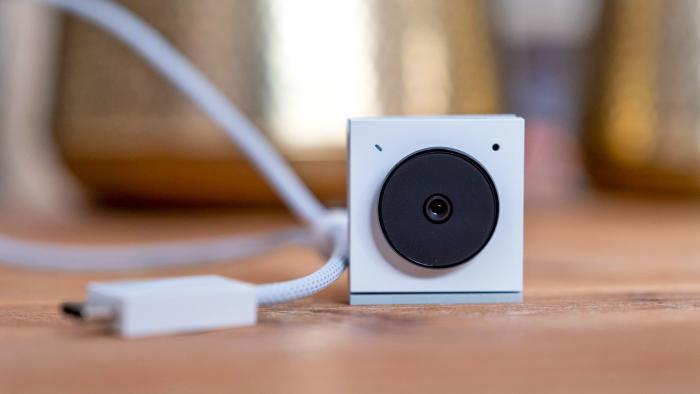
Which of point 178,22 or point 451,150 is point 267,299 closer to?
→ point 451,150

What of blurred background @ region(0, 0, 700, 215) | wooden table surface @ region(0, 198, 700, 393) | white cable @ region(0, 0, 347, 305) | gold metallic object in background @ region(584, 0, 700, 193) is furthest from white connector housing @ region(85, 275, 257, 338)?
gold metallic object in background @ region(584, 0, 700, 193)

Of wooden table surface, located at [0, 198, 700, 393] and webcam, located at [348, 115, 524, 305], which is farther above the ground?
webcam, located at [348, 115, 524, 305]

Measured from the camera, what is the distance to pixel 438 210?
350mm

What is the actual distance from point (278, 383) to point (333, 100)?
1.42 ft

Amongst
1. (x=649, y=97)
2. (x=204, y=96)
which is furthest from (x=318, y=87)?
(x=649, y=97)

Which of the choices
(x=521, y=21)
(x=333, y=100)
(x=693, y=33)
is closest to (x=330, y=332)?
(x=333, y=100)

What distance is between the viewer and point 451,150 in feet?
1.15

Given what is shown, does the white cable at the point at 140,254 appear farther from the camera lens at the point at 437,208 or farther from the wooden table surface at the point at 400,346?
the camera lens at the point at 437,208

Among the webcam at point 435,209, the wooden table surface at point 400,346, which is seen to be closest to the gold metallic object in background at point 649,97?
the wooden table surface at point 400,346

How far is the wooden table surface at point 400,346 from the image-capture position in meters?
0.25

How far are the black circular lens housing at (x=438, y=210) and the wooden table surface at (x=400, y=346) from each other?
0.02 m

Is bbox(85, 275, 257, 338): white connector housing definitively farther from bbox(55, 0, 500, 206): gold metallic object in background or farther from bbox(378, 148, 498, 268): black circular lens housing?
bbox(55, 0, 500, 206): gold metallic object in background

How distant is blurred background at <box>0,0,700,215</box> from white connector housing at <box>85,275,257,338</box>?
35 centimetres

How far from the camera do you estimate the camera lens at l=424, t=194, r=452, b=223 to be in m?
0.35
